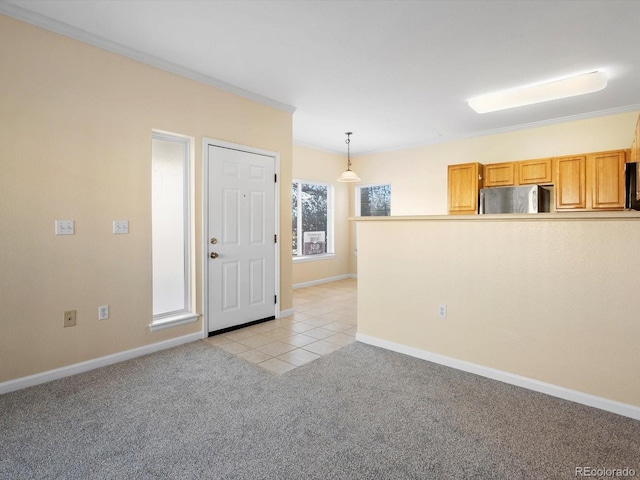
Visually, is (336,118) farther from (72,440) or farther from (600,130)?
(72,440)

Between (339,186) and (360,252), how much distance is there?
166 inches

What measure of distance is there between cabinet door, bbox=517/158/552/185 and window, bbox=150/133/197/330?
4.67 m

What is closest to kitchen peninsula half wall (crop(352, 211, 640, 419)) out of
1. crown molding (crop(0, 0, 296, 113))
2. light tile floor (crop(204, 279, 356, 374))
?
light tile floor (crop(204, 279, 356, 374))

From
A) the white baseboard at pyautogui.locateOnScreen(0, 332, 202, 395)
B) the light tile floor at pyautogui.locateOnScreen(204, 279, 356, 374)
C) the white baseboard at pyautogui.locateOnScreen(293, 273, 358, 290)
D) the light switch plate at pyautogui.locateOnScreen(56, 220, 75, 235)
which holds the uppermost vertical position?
the light switch plate at pyautogui.locateOnScreen(56, 220, 75, 235)

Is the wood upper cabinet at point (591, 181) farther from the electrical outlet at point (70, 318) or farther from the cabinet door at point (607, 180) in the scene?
the electrical outlet at point (70, 318)

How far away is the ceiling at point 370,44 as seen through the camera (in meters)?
2.50

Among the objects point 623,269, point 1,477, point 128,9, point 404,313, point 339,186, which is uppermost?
point 128,9

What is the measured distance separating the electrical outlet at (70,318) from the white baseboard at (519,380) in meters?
2.58

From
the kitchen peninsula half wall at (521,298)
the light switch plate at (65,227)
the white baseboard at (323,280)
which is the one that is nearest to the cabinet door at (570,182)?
the kitchen peninsula half wall at (521,298)

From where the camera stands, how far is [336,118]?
201 inches

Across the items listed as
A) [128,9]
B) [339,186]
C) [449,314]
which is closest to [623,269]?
[449,314]

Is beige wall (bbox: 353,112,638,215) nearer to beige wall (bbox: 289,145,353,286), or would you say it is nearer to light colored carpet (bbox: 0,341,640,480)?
beige wall (bbox: 289,145,353,286)

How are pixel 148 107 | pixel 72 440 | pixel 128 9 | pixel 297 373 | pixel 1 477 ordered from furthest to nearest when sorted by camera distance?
pixel 148 107 < pixel 297 373 < pixel 128 9 < pixel 72 440 < pixel 1 477

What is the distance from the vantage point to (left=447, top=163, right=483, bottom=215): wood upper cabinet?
5.50 m
